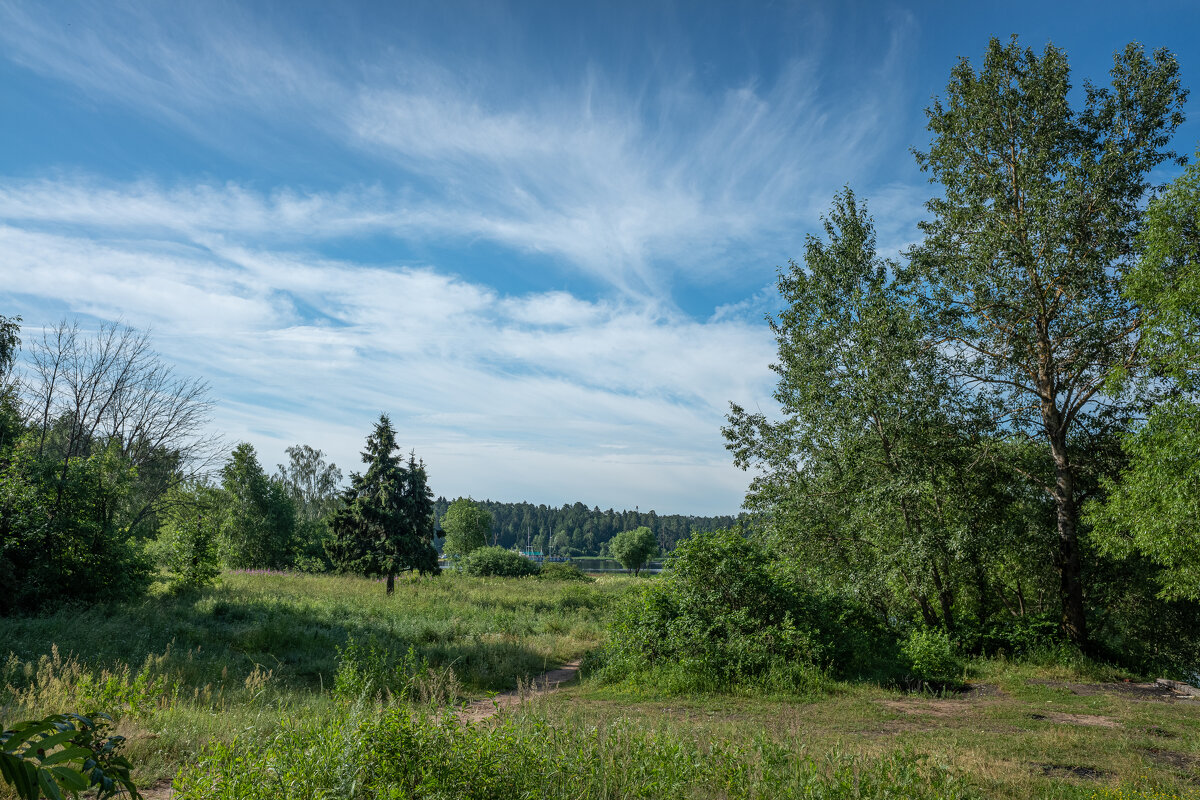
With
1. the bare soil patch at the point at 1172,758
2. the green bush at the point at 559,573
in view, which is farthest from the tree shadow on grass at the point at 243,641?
the green bush at the point at 559,573

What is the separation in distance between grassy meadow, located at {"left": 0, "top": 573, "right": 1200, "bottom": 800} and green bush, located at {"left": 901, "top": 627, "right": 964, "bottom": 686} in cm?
63

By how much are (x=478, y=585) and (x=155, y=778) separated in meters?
28.7

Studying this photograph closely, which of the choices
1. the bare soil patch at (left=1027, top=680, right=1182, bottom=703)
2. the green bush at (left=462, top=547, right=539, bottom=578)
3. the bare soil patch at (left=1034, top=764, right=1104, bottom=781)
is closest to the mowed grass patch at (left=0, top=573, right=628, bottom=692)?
the bare soil patch at (left=1034, top=764, right=1104, bottom=781)

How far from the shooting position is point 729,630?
1296 centimetres

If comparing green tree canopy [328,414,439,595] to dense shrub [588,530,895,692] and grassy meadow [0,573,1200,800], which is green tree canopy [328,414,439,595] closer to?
grassy meadow [0,573,1200,800]

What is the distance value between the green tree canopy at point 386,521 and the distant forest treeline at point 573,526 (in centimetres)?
12629

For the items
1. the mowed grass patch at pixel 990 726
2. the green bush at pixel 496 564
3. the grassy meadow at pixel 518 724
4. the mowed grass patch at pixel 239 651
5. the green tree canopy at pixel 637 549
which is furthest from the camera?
the green tree canopy at pixel 637 549

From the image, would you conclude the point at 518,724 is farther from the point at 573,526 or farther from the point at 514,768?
the point at 573,526

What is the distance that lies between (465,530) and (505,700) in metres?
53.2

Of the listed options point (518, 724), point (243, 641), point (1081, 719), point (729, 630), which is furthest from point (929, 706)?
point (243, 641)

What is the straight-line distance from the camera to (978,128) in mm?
16828

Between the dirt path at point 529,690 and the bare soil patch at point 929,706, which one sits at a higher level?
the bare soil patch at point 929,706

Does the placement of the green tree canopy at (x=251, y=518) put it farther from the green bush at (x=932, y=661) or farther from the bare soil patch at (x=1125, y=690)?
the bare soil patch at (x=1125, y=690)

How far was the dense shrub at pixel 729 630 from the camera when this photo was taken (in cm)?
1227
